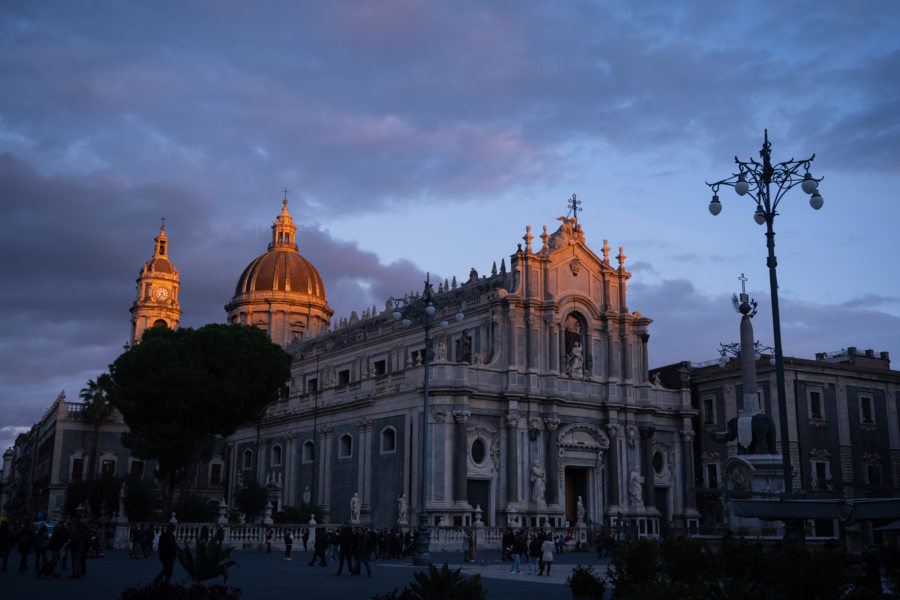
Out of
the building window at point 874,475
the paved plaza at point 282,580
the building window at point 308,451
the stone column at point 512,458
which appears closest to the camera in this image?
the paved plaza at point 282,580

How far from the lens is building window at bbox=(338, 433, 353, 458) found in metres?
50.1

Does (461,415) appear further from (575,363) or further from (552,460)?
(575,363)

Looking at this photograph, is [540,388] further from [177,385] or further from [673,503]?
[177,385]

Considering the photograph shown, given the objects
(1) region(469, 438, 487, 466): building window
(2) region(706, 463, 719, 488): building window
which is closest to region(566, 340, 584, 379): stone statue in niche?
(1) region(469, 438, 487, 466): building window

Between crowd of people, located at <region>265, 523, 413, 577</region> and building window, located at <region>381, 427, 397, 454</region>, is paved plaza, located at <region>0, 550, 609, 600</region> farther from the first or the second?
building window, located at <region>381, 427, 397, 454</region>

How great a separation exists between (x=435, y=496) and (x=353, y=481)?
8.08 metres

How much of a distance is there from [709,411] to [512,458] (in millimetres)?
17197

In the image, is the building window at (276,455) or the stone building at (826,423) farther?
the building window at (276,455)

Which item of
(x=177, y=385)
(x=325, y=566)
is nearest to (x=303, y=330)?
(x=177, y=385)

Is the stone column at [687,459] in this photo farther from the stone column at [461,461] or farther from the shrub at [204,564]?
the shrub at [204,564]

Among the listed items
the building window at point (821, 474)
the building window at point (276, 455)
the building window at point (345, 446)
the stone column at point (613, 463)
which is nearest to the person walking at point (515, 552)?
the stone column at point (613, 463)

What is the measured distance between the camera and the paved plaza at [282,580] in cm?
1839

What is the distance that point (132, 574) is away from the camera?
2378 cm

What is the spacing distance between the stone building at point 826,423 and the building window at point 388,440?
18.5 metres
